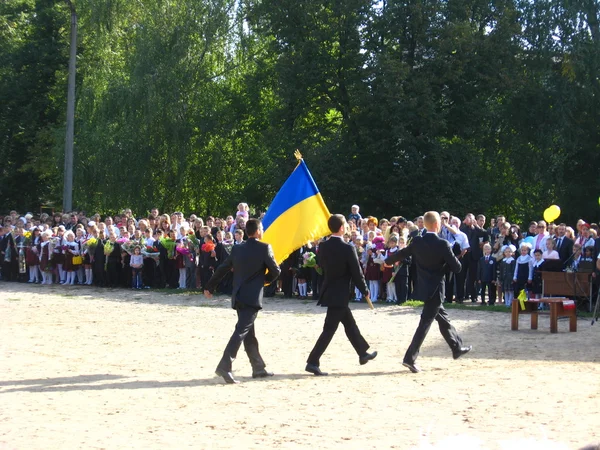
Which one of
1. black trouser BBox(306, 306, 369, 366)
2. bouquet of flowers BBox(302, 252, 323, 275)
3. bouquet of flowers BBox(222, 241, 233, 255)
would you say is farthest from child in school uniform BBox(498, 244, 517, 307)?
black trouser BBox(306, 306, 369, 366)

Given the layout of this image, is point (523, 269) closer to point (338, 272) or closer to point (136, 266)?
point (338, 272)

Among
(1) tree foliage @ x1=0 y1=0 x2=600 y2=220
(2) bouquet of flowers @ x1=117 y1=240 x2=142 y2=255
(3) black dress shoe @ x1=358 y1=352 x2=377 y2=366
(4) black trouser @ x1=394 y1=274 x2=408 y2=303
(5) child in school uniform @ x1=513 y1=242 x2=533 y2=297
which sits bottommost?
(3) black dress shoe @ x1=358 y1=352 x2=377 y2=366

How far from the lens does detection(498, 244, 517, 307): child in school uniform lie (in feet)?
67.6

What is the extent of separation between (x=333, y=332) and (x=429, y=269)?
4.86ft

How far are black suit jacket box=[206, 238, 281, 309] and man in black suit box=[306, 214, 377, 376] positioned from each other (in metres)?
0.72

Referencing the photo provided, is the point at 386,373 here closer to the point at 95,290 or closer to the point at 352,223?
the point at 352,223

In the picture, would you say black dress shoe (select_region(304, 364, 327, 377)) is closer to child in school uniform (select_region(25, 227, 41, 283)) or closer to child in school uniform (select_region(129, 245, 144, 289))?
child in school uniform (select_region(129, 245, 144, 289))

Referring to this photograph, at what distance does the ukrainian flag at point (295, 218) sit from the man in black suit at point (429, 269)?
1.90 meters

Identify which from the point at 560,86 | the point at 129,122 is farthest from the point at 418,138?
the point at 129,122

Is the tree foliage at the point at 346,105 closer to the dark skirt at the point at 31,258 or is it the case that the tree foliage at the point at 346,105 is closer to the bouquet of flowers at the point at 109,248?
the dark skirt at the point at 31,258

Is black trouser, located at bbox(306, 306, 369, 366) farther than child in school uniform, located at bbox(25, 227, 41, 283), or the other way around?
child in school uniform, located at bbox(25, 227, 41, 283)

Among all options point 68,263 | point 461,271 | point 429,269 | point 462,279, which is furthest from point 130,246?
point 429,269

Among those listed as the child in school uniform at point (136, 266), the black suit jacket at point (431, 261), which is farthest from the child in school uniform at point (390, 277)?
the black suit jacket at point (431, 261)

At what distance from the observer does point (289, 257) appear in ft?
74.7
